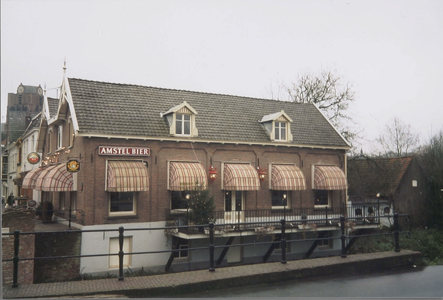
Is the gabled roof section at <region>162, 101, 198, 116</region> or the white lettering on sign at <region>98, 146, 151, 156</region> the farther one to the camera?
the gabled roof section at <region>162, 101, 198, 116</region>

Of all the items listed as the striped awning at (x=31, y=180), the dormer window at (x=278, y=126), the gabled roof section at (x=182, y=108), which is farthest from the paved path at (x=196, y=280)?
the striped awning at (x=31, y=180)

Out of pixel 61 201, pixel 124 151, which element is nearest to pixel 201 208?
pixel 124 151

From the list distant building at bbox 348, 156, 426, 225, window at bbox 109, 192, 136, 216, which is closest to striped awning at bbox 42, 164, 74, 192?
window at bbox 109, 192, 136, 216

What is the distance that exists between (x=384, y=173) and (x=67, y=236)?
13.6 metres

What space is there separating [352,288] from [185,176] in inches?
341

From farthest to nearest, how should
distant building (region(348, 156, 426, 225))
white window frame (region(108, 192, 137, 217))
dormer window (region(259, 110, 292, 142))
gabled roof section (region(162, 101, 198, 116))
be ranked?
dormer window (region(259, 110, 292, 142)) < gabled roof section (region(162, 101, 198, 116)) < distant building (region(348, 156, 426, 225)) < white window frame (region(108, 192, 137, 217))

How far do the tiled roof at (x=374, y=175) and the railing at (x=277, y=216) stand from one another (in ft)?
2.82

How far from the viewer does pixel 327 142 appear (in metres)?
19.2

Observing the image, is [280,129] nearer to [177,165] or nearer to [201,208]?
[177,165]

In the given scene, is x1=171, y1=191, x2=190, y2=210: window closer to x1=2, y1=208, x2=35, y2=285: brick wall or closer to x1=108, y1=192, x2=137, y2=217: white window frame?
x1=108, y1=192, x2=137, y2=217: white window frame

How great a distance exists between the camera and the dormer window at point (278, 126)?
59.1 feet

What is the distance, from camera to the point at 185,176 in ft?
50.4

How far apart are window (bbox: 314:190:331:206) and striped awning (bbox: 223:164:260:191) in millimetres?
3746

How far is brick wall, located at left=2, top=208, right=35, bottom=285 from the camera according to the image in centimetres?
908
